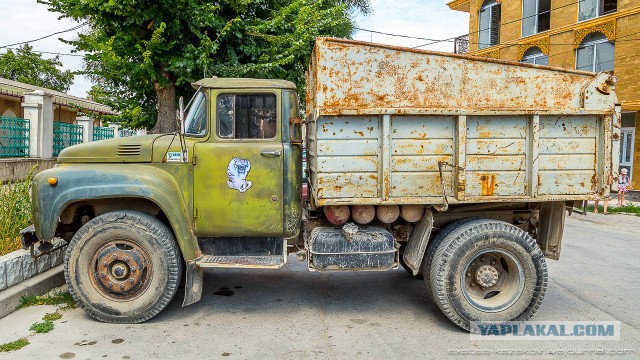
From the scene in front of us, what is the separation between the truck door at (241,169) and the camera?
14.4 feet

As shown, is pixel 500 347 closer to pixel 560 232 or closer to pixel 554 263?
pixel 560 232

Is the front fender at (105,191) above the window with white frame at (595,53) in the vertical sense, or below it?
below

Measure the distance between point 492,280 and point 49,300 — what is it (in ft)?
13.9

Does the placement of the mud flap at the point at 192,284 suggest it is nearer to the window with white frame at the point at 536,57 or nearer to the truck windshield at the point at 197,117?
the truck windshield at the point at 197,117

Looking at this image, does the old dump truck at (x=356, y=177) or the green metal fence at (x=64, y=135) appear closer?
the old dump truck at (x=356, y=177)

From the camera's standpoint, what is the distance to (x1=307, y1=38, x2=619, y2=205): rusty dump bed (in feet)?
13.5

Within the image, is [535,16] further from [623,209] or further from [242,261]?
[242,261]

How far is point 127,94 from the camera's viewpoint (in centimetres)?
1107

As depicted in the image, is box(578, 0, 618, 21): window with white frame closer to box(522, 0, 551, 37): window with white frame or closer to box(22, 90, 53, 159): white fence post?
box(522, 0, 551, 37): window with white frame

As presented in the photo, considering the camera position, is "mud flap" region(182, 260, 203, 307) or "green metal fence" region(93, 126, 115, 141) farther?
"green metal fence" region(93, 126, 115, 141)

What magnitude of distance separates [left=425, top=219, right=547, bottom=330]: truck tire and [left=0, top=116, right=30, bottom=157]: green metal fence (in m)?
10.4

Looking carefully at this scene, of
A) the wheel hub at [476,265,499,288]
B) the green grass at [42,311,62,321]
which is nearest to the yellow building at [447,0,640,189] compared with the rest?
the wheel hub at [476,265,499,288]

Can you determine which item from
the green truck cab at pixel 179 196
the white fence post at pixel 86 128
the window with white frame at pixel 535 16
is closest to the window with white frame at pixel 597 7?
the window with white frame at pixel 535 16

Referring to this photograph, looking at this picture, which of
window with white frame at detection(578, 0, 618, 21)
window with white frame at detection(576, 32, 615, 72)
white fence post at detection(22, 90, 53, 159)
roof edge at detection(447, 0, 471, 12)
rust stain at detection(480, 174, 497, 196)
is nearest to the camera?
rust stain at detection(480, 174, 497, 196)
